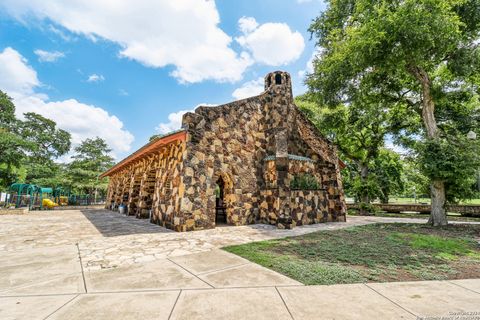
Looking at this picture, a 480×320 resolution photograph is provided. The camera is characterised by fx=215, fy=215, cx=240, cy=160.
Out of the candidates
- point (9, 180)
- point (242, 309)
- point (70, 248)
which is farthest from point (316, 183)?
point (9, 180)

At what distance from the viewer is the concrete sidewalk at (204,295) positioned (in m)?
2.39

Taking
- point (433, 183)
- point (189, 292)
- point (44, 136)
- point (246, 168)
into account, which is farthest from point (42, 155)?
point (433, 183)

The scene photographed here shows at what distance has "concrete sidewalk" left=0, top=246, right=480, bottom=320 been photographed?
7.85 ft

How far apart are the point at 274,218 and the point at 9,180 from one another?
29932 mm

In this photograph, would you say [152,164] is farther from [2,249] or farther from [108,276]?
[108,276]

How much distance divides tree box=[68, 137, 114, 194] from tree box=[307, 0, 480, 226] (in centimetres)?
2781

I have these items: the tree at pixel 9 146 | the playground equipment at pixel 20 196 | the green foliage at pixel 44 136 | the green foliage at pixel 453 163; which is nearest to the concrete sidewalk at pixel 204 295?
the green foliage at pixel 453 163

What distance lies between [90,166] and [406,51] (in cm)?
3481

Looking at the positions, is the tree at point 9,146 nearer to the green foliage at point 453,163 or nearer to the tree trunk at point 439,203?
the green foliage at point 453,163

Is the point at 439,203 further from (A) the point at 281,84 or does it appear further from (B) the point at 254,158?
(A) the point at 281,84

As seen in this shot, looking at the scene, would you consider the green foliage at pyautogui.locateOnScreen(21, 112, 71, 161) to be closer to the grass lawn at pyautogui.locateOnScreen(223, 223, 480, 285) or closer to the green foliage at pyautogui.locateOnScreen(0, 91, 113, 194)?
the green foliage at pyautogui.locateOnScreen(0, 91, 113, 194)

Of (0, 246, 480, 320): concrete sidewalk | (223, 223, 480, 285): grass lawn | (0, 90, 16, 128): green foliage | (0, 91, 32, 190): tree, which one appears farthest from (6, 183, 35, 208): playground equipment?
(223, 223, 480, 285): grass lawn

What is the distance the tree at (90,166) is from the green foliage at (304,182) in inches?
993

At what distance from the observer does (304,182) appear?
1011 centimetres
